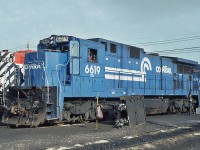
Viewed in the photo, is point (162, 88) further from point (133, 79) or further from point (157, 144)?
point (157, 144)

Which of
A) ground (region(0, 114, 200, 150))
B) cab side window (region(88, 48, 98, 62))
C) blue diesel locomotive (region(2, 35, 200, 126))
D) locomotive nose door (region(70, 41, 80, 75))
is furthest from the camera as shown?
cab side window (region(88, 48, 98, 62))

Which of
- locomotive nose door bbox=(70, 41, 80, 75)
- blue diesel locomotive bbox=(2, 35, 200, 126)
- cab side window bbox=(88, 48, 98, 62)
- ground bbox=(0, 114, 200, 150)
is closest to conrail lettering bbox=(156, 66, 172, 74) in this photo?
blue diesel locomotive bbox=(2, 35, 200, 126)

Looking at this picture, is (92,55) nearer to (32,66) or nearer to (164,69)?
(32,66)

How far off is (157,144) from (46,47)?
7.79 meters

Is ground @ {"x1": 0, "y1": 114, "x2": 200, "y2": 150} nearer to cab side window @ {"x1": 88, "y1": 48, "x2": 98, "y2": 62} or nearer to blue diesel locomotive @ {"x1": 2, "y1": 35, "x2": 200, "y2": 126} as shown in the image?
blue diesel locomotive @ {"x1": 2, "y1": 35, "x2": 200, "y2": 126}

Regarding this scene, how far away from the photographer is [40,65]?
13.8 meters

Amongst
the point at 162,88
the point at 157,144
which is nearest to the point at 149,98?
the point at 162,88

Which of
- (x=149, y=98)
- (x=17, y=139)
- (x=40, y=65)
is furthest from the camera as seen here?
(x=149, y=98)

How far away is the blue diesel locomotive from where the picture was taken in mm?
13070

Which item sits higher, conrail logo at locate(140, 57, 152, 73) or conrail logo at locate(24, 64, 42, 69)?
conrail logo at locate(140, 57, 152, 73)

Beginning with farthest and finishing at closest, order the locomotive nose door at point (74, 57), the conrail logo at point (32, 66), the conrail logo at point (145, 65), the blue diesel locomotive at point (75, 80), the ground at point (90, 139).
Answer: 1. the conrail logo at point (145, 65)
2. the locomotive nose door at point (74, 57)
3. the conrail logo at point (32, 66)
4. the blue diesel locomotive at point (75, 80)
5. the ground at point (90, 139)

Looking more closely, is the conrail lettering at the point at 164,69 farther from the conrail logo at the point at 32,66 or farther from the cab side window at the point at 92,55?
the conrail logo at the point at 32,66

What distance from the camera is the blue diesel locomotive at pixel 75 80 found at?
42.9 feet

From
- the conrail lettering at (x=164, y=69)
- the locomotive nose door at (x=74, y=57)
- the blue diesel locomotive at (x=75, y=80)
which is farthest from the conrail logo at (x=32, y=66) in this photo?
the conrail lettering at (x=164, y=69)
